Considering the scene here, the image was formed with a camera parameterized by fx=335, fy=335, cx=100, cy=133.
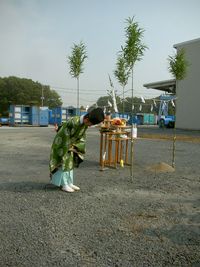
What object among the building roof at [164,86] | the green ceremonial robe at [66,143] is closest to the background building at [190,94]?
the building roof at [164,86]

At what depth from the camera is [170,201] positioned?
5.91m

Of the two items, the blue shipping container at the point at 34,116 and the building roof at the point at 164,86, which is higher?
the building roof at the point at 164,86

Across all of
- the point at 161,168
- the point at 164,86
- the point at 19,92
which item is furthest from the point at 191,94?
the point at 19,92

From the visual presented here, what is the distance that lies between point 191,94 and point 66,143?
1090 inches

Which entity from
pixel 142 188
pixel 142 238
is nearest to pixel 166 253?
pixel 142 238

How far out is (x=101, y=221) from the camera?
475cm

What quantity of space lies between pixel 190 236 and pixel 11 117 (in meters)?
38.6

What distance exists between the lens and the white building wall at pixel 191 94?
3142cm

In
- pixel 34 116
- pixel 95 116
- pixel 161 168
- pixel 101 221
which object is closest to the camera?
pixel 101 221

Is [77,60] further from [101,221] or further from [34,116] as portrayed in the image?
[34,116]

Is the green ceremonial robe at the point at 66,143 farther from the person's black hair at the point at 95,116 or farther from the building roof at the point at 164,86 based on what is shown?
the building roof at the point at 164,86

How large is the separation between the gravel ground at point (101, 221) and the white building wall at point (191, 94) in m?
24.4

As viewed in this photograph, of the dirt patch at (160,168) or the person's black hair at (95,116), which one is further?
the dirt patch at (160,168)

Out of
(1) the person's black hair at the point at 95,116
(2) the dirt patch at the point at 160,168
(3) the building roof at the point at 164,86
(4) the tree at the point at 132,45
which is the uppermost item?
(3) the building roof at the point at 164,86
